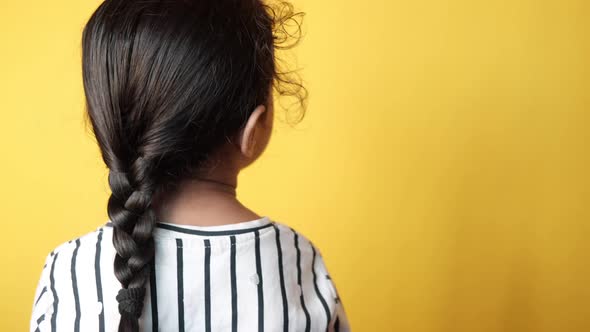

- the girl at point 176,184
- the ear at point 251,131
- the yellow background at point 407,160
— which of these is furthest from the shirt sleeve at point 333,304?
the yellow background at point 407,160

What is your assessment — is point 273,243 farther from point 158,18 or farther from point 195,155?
point 158,18

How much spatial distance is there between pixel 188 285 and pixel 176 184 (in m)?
0.09

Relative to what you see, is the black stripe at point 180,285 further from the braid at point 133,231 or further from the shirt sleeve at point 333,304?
the shirt sleeve at point 333,304

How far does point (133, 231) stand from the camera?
449 millimetres

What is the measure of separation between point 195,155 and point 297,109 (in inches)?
21.5

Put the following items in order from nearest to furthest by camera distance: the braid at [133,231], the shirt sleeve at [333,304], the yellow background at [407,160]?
the braid at [133,231] < the shirt sleeve at [333,304] < the yellow background at [407,160]

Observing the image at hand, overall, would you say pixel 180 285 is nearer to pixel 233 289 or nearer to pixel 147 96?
pixel 233 289

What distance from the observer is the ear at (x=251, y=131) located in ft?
1.59

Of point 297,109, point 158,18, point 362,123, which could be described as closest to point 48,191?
point 297,109

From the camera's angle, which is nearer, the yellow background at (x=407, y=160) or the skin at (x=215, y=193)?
the skin at (x=215, y=193)

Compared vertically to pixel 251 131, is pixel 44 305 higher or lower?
lower

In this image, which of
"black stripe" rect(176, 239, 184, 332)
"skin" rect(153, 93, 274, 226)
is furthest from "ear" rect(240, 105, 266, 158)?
"black stripe" rect(176, 239, 184, 332)

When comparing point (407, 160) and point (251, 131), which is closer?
point (251, 131)

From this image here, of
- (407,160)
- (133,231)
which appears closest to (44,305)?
(133,231)
